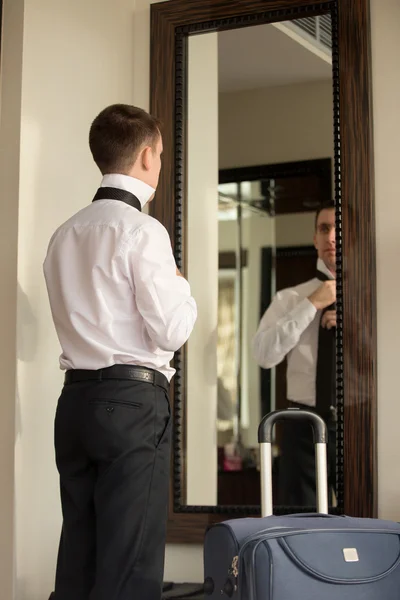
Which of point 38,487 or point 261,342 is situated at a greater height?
point 261,342

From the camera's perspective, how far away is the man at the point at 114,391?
76.3 inches

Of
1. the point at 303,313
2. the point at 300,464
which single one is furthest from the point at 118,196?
the point at 300,464

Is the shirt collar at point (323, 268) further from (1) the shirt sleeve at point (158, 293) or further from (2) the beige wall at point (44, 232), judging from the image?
(1) the shirt sleeve at point (158, 293)

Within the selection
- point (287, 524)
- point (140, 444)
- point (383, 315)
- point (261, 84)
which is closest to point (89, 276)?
point (140, 444)

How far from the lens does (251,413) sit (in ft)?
9.15

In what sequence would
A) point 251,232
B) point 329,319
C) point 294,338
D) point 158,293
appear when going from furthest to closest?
point 251,232 → point 294,338 → point 329,319 → point 158,293

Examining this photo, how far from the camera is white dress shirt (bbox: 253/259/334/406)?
2.69 meters

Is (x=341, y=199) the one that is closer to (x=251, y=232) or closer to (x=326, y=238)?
(x=326, y=238)

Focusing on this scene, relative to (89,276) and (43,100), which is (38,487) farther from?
(43,100)

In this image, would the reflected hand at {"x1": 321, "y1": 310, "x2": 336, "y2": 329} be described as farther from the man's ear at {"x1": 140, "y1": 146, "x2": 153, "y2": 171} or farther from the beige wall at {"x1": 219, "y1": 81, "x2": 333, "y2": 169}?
the man's ear at {"x1": 140, "y1": 146, "x2": 153, "y2": 171}

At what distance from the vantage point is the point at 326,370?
2.65 metres

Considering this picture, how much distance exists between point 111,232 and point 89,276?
0.35 feet

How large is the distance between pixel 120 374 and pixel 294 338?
879mm

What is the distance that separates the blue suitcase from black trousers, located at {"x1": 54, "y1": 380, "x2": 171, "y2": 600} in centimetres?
19
